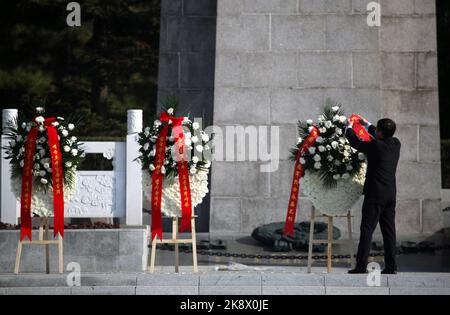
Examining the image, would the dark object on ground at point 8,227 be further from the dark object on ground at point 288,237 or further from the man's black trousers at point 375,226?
the man's black trousers at point 375,226

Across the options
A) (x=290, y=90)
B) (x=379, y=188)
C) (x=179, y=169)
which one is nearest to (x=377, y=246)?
(x=290, y=90)

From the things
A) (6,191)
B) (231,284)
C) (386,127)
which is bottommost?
(231,284)

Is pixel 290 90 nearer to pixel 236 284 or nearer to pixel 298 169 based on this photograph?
pixel 298 169

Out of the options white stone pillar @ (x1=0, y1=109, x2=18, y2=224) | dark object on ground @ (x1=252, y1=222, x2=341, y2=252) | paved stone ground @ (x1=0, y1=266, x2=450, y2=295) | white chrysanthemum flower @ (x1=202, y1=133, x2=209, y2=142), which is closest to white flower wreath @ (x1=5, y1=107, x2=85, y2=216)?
white stone pillar @ (x1=0, y1=109, x2=18, y2=224)

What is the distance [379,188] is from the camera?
1157 cm

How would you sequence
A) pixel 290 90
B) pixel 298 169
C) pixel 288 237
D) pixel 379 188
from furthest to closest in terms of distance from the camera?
1. pixel 290 90
2. pixel 288 237
3. pixel 298 169
4. pixel 379 188

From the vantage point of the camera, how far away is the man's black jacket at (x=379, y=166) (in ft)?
38.0

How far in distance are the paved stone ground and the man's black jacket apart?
1047 mm

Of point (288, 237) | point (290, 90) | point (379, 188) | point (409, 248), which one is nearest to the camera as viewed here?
point (379, 188)

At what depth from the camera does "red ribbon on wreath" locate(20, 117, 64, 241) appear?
12.1 metres

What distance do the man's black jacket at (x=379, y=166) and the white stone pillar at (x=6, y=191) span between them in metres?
4.78

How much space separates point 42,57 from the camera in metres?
30.8

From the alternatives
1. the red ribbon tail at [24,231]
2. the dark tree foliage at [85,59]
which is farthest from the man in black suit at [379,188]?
the dark tree foliage at [85,59]

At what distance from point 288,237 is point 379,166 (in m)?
4.04
